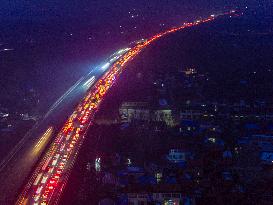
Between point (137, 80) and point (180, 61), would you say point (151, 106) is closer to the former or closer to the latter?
point (137, 80)

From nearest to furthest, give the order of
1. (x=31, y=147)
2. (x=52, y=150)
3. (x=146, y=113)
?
1. (x=52, y=150)
2. (x=31, y=147)
3. (x=146, y=113)

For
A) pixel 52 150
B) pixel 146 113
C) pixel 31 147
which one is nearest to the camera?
pixel 52 150

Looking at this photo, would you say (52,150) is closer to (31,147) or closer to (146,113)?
(31,147)

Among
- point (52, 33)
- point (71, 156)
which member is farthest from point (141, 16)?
point (71, 156)

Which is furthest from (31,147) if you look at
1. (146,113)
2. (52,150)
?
(146,113)

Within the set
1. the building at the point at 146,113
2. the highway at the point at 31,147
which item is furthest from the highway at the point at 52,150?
the building at the point at 146,113

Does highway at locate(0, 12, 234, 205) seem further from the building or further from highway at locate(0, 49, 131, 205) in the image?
the building

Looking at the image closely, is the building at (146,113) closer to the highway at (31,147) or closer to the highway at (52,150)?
the highway at (52,150)

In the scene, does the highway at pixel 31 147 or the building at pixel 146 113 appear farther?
the building at pixel 146 113

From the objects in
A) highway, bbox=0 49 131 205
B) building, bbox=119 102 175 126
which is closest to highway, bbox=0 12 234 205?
highway, bbox=0 49 131 205
